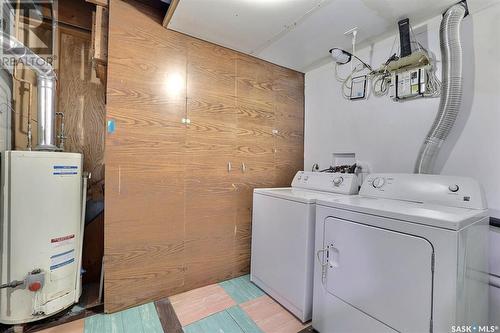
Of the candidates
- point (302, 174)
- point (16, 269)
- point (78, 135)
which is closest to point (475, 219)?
point (302, 174)

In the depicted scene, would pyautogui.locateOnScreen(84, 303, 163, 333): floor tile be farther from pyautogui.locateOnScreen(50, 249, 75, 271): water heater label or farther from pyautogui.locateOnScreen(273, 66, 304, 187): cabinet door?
pyautogui.locateOnScreen(273, 66, 304, 187): cabinet door

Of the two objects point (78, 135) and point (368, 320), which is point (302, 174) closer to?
point (368, 320)

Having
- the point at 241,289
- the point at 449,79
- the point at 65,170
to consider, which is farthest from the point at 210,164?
the point at 449,79

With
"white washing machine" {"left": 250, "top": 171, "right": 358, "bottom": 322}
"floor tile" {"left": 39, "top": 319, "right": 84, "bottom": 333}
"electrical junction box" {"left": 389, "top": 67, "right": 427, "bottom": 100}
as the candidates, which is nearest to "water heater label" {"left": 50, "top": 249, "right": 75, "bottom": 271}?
"floor tile" {"left": 39, "top": 319, "right": 84, "bottom": 333}

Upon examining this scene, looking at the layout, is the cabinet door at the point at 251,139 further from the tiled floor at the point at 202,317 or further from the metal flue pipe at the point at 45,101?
the metal flue pipe at the point at 45,101

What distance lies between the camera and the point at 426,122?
1697mm

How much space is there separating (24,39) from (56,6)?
0.38m

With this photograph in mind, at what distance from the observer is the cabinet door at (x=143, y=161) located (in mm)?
1597

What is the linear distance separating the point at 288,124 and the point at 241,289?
170cm

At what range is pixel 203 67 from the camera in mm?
1964

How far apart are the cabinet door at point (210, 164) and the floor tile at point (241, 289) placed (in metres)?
0.09

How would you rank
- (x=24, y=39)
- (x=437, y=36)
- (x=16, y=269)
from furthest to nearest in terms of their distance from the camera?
(x=24, y=39) < (x=437, y=36) < (x=16, y=269)

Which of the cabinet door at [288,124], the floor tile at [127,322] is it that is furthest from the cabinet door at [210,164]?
the cabinet door at [288,124]

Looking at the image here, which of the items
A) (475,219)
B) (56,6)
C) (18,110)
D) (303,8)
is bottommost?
(475,219)
